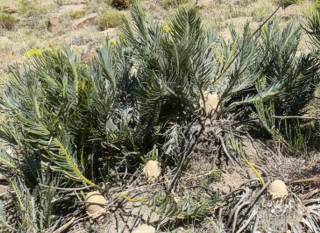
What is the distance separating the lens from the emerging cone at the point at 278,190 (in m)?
2.72

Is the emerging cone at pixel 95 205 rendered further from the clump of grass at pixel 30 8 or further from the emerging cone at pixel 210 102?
the clump of grass at pixel 30 8

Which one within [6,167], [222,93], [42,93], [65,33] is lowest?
[65,33]

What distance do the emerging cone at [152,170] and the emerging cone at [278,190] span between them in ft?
2.24

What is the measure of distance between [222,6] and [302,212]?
887 centimetres

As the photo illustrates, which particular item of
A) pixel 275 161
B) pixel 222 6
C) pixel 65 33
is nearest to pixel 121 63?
pixel 275 161

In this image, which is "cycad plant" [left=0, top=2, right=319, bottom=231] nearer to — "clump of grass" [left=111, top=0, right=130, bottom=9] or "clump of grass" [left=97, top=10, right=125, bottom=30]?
"clump of grass" [left=97, top=10, right=125, bottom=30]

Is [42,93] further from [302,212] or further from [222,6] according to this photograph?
[222,6]

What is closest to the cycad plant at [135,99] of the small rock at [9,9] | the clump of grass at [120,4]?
the clump of grass at [120,4]

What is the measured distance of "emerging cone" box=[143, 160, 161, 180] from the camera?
3094 mm

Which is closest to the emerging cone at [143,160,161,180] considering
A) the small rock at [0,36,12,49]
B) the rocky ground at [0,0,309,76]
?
the rocky ground at [0,0,309,76]

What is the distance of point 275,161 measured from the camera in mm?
3074

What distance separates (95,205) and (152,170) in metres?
0.39

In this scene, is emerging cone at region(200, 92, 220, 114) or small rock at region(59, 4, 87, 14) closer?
emerging cone at region(200, 92, 220, 114)

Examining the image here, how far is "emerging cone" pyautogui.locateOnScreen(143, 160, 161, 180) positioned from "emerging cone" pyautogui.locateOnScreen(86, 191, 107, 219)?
32 centimetres
